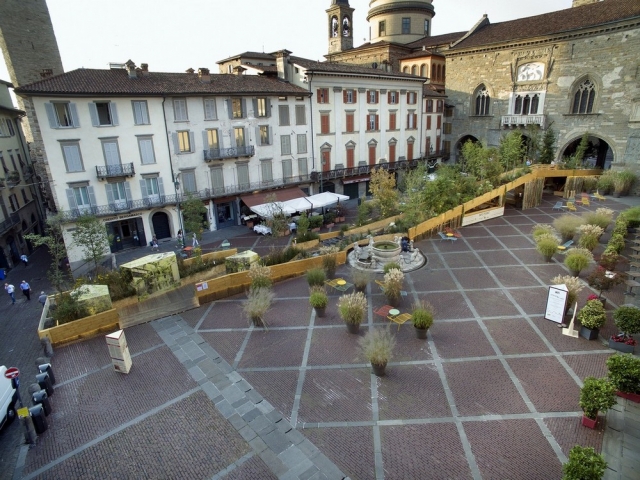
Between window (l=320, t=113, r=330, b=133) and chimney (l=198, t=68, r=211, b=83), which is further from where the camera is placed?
window (l=320, t=113, r=330, b=133)

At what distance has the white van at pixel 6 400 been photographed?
9.99m

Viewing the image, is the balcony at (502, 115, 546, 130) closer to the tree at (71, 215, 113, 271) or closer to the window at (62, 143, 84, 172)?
the tree at (71, 215, 113, 271)

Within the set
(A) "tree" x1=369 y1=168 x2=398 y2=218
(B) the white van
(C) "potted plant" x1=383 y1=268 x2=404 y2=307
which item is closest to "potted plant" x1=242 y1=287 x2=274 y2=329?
(C) "potted plant" x1=383 y1=268 x2=404 y2=307

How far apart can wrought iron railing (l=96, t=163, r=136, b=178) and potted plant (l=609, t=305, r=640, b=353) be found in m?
26.6

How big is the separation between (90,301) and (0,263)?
52.7 feet

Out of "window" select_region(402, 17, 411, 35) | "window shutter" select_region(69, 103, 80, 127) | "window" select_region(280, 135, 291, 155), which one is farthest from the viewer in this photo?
"window" select_region(402, 17, 411, 35)

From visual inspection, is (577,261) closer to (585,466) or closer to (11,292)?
(585,466)

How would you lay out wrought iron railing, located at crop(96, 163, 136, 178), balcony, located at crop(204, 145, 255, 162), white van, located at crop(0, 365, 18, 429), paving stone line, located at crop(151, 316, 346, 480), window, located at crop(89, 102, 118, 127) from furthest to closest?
balcony, located at crop(204, 145, 255, 162)
wrought iron railing, located at crop(96, 163, 136, 178)
window, located at crop(89, 102, 118, 127)
white van, located at crop(0, 365, 18, 429)
paving stone line, located at crop(151, 316, 346, 480)

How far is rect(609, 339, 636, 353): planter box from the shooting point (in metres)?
11.5

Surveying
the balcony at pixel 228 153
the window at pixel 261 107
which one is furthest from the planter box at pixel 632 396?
the window at pixel 261 107

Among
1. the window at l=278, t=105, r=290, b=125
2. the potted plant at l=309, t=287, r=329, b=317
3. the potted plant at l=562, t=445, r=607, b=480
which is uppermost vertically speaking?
the window at l=278, t=105, r=290, b=125

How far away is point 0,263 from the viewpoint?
25016 millimetres

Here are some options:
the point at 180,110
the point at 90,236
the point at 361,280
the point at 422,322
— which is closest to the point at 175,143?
the point at 180,110

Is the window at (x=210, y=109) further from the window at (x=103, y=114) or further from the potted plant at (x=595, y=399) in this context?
A: the potted plant at (x=595, y=399)
